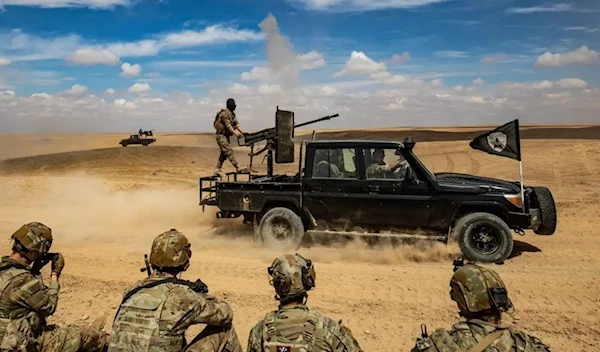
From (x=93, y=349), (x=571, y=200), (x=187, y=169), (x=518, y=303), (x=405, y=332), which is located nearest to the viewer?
(x=93, y=349)

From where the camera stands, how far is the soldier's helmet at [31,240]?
4.11 m

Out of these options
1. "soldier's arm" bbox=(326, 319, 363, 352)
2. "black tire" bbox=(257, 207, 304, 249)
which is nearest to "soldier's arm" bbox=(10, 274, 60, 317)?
"soldier's arm" bbox=(326, 319, 363, 352)

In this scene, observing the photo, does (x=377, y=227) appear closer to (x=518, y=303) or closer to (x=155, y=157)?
(x=518, y=303)

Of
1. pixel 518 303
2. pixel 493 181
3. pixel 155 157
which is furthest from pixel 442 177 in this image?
pixel 155 157

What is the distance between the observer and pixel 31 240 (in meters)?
4.13

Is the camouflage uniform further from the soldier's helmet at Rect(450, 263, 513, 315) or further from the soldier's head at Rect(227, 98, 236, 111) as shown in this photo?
the soldier's helmet at Rect(450, 263, 513, 315)

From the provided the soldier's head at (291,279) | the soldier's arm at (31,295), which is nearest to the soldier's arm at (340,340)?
the soldier's head at (291,279)

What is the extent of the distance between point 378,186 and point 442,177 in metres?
1.77

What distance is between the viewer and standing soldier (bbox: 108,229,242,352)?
340 centimetres

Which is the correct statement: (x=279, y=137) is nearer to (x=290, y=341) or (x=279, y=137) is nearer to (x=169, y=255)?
(x=169, y=255)

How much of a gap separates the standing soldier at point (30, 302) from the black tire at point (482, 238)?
230 inches

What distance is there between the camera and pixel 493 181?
9.39m

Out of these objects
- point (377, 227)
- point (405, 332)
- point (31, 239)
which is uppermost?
point (31, 239)

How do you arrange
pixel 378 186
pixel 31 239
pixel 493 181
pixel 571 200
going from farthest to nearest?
1. pixel 571 200
2. pixel 493 181
3. pixel 378 186
4. pixel 31 239
